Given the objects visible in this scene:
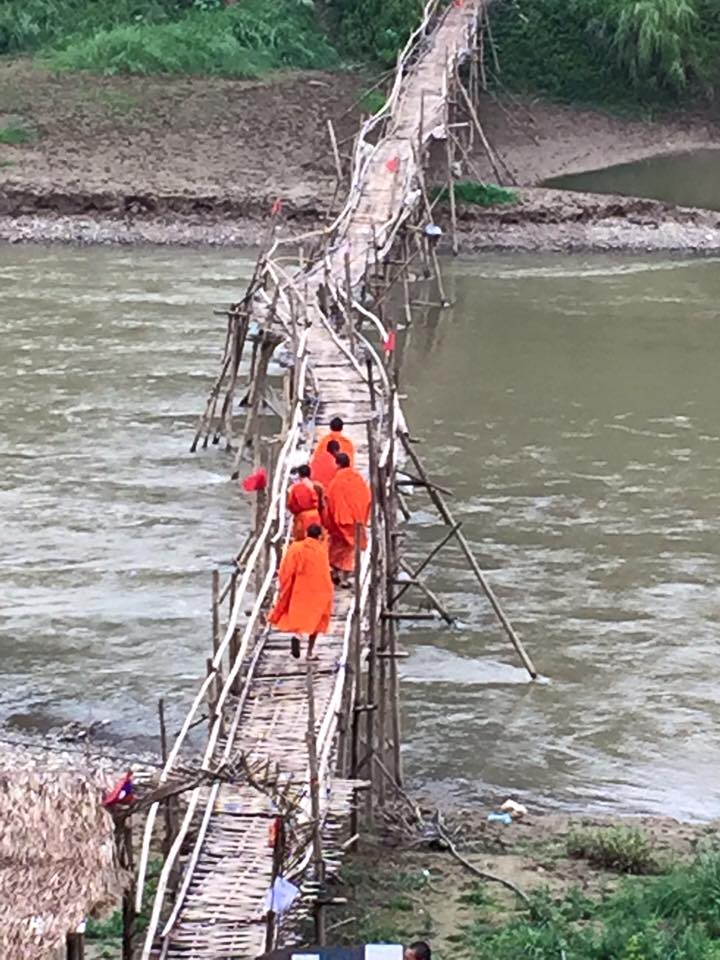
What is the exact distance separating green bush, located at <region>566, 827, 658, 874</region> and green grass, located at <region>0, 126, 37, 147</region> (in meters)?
25.1

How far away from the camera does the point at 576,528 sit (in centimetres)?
1895

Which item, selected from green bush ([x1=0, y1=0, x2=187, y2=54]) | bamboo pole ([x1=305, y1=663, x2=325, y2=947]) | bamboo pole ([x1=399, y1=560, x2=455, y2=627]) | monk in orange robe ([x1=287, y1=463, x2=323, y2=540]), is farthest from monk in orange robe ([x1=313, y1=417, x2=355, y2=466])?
green bush ([x1=0, y1=0, x2=187, y2=54])

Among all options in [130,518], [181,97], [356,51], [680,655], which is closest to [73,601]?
[130,518]

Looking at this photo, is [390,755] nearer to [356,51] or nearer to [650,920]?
[650,920]

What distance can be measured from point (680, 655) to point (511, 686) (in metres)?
1.61

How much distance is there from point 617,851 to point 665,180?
2635 centimetres

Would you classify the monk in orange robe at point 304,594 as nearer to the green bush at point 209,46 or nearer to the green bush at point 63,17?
the green bush at point 209,46

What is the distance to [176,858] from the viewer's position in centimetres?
965

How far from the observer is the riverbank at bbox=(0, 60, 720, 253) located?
3091 cm

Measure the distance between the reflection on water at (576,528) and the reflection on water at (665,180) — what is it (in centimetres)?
532

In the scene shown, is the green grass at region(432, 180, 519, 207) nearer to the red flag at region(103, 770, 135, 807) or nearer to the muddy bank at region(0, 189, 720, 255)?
the muddy bank at region(0, 189, 720, 255)

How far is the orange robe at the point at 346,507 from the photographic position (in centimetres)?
1334

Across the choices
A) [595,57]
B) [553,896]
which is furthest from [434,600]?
[595,57]

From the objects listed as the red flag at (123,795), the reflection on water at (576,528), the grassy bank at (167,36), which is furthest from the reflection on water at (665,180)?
the red flag at (123,795)
